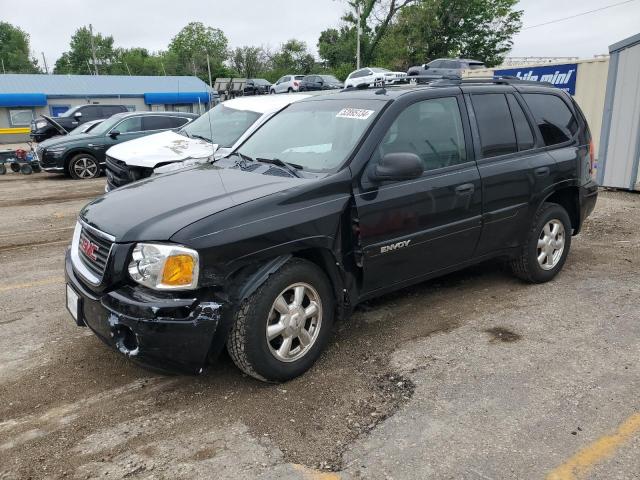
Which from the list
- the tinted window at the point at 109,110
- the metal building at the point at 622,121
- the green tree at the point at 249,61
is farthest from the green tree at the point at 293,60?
the metal building at the point at 622,121

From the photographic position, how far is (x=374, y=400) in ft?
10.3

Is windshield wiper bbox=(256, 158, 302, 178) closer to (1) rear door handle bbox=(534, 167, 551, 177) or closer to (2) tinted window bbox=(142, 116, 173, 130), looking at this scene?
(1) rear door handle bbox=(534, 167, 551, 177)

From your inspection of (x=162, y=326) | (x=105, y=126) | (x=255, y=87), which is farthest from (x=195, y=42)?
(x=162, y=326)

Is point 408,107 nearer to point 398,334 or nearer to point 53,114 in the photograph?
point 398,334

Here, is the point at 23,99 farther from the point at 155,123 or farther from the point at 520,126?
the point at 520,126

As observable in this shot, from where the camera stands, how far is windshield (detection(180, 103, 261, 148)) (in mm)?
8109

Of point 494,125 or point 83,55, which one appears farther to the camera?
point 83,55

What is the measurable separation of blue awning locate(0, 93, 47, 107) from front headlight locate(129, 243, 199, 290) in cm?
3561

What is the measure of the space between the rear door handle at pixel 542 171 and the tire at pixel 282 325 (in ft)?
7.72

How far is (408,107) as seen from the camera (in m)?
3.90

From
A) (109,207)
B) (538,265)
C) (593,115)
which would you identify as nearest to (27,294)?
(109,207)

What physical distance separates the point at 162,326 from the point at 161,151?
5.88 metres

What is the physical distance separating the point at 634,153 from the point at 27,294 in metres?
9.88

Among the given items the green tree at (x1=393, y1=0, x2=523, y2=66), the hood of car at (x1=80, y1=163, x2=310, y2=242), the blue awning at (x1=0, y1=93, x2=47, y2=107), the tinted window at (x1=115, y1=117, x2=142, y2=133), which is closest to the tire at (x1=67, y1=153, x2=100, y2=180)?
the tinted window at (x1=115, y1=117, x2=142, y2=133)
